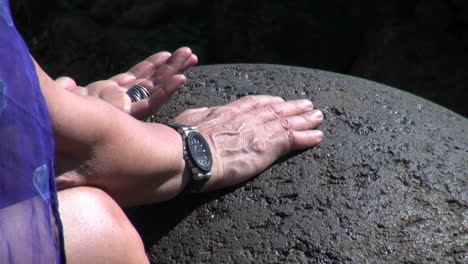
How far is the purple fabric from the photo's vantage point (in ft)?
4.99

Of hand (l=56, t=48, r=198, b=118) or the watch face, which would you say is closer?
the watch face

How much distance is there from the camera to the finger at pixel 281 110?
2.24 m

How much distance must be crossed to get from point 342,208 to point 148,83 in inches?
31.1

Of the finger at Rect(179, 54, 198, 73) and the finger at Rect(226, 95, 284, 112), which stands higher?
the finger at Rect(226, 95, 284, 112)

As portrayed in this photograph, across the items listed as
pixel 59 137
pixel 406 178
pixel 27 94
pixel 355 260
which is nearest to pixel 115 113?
pixel 59 137

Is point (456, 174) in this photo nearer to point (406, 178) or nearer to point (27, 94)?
point (406, 178)

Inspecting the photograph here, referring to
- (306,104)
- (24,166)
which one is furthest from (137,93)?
(24,166)

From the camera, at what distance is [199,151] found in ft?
6.48

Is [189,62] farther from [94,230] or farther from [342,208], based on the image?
[94,230]

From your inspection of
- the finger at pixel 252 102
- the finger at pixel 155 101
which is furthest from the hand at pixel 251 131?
the finger at pixel 155 101

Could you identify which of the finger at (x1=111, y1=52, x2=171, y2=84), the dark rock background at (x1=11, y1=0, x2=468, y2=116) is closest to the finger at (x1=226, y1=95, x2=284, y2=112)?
the finger at (x1=111, y1=52, x2=171, y2=84)

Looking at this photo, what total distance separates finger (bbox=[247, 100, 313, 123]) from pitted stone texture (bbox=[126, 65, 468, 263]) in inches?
2.7

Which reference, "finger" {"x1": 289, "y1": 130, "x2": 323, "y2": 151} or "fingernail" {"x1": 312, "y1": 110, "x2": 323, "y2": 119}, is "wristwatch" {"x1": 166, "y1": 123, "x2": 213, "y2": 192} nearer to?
"finger" {"x1": 289, "y1": 130, "x2": 323, "y2": 151}

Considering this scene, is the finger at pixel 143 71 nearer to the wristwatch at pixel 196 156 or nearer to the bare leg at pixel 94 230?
the wristwatch at pixel 196 156
